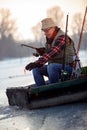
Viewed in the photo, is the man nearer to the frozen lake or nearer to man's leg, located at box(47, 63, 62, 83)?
man's leg, located at box(47, 63, 62, 83)

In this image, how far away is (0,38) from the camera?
7806 centimetres

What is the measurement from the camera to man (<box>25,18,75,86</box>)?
636 cm

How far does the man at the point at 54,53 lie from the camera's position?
20.9 ft

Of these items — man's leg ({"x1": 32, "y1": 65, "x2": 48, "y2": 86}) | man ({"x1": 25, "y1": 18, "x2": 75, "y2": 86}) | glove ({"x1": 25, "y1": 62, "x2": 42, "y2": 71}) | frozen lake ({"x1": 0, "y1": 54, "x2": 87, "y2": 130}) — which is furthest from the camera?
man's leg ({"x1": 32, "y1": 65, "x2": 48, "y2": 86})

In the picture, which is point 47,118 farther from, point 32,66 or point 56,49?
point 56,49

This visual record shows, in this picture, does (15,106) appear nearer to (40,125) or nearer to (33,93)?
(33,93)

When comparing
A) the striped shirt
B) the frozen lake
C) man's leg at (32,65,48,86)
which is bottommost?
the frozen lake

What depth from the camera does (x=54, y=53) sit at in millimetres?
6402

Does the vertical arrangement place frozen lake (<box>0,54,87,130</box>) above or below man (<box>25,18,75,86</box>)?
below

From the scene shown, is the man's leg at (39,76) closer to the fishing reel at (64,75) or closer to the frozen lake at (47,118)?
the fishing reel at (64,75)

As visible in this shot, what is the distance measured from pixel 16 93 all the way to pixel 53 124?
1955 mm

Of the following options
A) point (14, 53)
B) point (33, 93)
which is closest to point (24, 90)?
point (33, 93)

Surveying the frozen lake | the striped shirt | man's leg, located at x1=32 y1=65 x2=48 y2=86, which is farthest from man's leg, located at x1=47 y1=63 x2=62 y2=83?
the frozen lake

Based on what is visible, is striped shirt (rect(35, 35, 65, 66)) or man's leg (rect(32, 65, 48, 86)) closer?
striped shirt (rect(35, 35, 65, 66))
